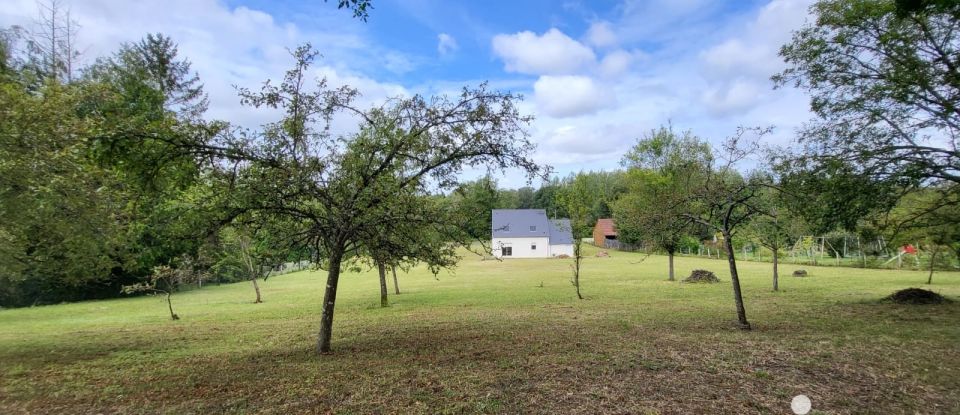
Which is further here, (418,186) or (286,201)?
(418,186)

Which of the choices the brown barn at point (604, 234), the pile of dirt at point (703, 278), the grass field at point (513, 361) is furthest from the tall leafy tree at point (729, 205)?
the brown barn at point (604, 234)

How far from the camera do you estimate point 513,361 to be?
765 cm

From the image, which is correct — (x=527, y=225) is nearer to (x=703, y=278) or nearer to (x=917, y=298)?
(x=703, y=278)

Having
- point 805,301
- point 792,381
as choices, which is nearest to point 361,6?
point 792,381

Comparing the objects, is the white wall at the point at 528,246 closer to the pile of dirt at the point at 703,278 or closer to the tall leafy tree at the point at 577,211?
the pile of dirt at the point at 703,278

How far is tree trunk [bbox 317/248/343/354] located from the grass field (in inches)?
11.4

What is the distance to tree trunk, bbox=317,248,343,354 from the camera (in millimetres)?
8083

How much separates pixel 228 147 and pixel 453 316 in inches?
324

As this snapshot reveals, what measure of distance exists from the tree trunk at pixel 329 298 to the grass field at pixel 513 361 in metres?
0.29

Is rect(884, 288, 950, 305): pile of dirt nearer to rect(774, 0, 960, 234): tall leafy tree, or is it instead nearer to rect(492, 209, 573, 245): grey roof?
rect(774, 0, 960, 234): tall leafy tree

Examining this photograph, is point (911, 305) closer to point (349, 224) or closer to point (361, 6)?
point (349, 224)

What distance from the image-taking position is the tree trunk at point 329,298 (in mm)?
8083

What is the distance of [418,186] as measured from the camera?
27.1ft

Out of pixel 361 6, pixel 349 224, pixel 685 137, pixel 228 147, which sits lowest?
pixel 349 224
